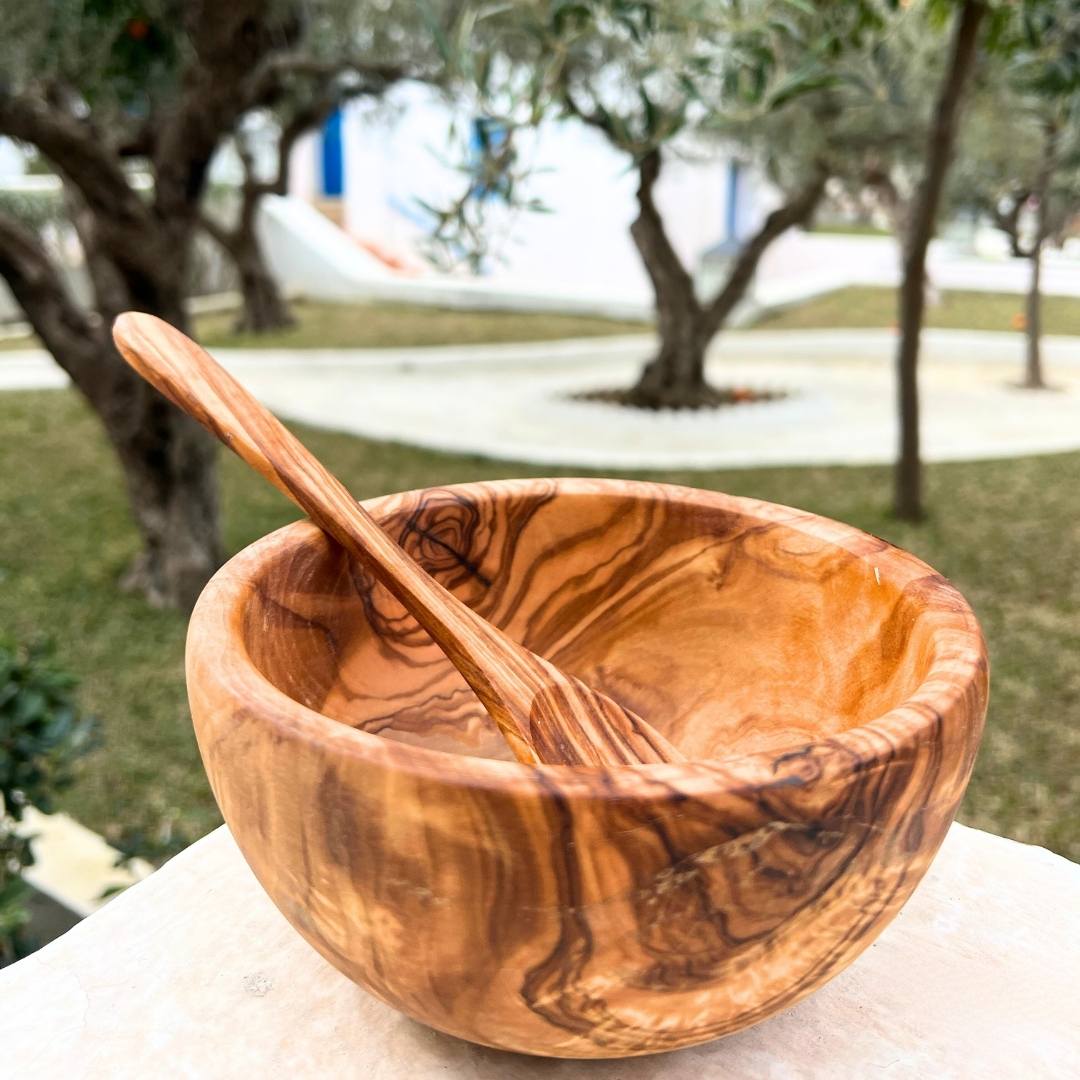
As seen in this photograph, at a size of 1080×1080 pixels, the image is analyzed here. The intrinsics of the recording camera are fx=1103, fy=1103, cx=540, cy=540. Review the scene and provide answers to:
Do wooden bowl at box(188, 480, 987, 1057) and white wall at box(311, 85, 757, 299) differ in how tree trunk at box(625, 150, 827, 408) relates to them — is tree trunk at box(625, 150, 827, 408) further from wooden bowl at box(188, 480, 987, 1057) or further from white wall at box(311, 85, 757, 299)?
wooden bowl at box(188, 480, 987, 1057)

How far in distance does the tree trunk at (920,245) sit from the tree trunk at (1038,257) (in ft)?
2.76

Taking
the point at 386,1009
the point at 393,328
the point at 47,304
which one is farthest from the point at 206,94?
the point at 393,328

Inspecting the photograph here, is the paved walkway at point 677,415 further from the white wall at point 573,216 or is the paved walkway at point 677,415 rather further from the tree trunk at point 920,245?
the white wall at point 573,216

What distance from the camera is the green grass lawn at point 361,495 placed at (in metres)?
2.35

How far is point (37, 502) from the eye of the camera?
4168 millimetres

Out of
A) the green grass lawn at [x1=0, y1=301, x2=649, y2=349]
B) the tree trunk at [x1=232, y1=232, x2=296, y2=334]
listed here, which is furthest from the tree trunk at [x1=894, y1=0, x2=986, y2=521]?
the tree trunk at [x1=232, y1=232, x2=296, y2=334]

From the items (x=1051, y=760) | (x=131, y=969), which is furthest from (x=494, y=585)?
(x=1051, y=760)

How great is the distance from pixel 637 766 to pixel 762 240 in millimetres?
5719

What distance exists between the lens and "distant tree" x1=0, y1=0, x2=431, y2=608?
2.62 m

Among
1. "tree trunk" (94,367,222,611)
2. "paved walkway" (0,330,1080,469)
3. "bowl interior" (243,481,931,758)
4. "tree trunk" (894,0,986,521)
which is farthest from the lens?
→ "paved walkway" (0,330,1080,469)

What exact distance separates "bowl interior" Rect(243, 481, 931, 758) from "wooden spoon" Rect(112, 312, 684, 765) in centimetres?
5

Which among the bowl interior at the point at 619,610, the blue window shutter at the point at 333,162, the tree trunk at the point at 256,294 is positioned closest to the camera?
the bowl interior at the point at 619,610

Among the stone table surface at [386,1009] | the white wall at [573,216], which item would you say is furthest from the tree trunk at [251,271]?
the stone table surface at [386,1009]

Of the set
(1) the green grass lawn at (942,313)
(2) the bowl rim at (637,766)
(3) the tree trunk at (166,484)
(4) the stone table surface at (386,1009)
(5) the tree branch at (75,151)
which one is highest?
(5) the tree branch at (75,151)
